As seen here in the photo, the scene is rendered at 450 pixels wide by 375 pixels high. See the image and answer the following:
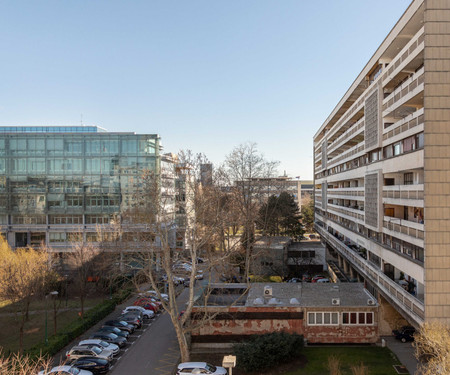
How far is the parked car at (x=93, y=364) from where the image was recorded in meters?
21.8

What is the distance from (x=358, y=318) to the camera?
957 inches

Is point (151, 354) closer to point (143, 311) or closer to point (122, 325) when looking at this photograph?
point (122, 325)

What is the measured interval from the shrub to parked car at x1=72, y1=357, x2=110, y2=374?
8111mm

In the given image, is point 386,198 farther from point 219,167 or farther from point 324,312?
point 219,167

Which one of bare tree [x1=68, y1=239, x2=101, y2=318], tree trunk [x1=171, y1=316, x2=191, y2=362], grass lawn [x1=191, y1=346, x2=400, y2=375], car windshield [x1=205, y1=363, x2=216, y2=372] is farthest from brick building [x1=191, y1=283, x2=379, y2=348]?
bare tree [x1=68, y1=239, x2=101, y2=318]

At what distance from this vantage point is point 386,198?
80.6 ft

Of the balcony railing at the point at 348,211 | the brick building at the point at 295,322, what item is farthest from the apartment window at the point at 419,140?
the balcony railing at the point at 348,211

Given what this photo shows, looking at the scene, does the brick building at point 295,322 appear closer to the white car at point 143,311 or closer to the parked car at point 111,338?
the parked car at point 111,338

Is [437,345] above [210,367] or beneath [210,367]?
above

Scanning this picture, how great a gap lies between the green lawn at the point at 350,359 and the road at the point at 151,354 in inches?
312

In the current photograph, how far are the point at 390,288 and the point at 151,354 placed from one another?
16423mm

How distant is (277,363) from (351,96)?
27.1 meters

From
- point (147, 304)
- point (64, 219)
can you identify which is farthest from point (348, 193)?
point (64, 219)

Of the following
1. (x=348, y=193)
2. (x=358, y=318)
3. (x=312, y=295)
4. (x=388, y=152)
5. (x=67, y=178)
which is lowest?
(x=358, y=318)
